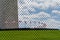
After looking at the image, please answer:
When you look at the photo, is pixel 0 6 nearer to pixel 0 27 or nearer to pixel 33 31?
pixel 0 27

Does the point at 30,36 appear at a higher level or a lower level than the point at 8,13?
lower

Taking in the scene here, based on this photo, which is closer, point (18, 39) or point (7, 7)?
point (18, 39)

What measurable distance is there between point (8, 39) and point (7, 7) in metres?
10.5

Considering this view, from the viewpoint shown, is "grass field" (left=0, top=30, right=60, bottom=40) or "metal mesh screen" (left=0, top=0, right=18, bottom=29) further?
"metal mesh screen" (left=0, top=0, right=18, bottom=29)

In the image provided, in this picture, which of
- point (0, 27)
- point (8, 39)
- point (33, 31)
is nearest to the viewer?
point (8, 39)

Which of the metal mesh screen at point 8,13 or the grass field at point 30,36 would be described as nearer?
the grass field at point 30,36

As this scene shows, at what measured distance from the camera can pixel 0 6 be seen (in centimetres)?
2697

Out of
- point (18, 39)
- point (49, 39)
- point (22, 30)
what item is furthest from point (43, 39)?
point (22, 30)

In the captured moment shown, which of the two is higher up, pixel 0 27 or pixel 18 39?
pixel 18 39

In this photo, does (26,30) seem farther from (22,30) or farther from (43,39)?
(43,39)

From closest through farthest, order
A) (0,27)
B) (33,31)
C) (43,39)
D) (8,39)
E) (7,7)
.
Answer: (8,39) → (43,39) → (33,31) → (7,7) → (0,27)

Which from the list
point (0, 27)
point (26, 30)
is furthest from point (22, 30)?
point (0, 27)

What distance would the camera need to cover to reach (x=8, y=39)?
A: 1395cm

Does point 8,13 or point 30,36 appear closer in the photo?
point 30,36
